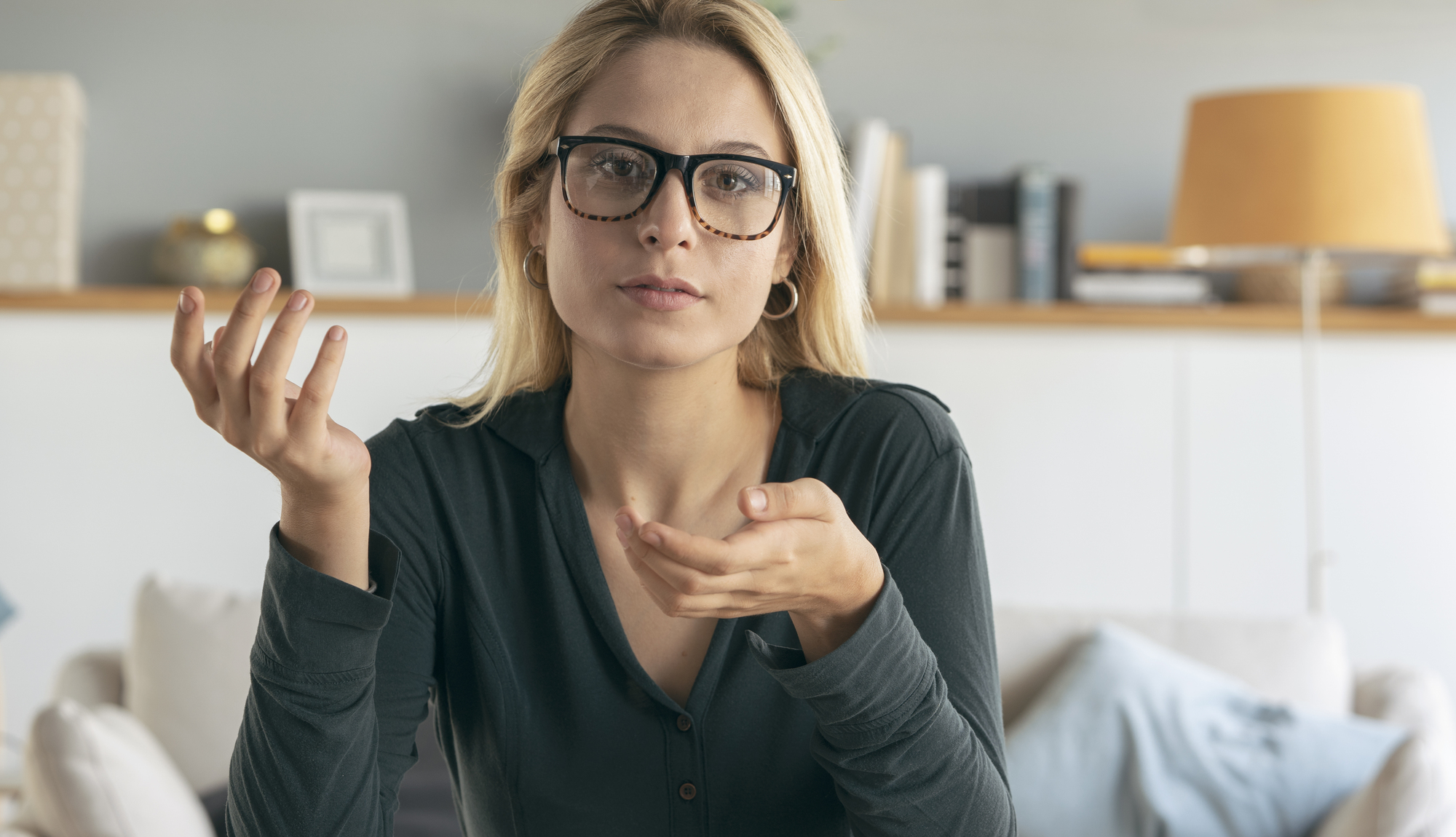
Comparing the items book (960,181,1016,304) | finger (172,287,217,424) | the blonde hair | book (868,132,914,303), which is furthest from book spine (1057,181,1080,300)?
finger (172,287,217,424)

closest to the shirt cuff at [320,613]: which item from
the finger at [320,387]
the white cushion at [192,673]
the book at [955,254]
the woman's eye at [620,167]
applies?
the finger at [320,387]

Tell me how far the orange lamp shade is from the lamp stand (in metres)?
0.18

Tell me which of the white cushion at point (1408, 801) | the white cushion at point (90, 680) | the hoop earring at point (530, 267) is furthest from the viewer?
the white cushion at point (90, 680)

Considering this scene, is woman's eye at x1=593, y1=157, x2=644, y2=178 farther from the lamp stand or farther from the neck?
the lamp stand

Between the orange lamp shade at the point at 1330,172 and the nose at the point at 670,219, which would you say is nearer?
the nose at the point at 670,219

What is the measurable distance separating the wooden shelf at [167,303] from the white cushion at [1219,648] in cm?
131

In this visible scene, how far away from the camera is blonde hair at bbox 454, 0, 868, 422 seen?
1033 millimetres

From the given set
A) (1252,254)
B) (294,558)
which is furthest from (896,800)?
(1252,254)

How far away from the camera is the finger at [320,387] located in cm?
71

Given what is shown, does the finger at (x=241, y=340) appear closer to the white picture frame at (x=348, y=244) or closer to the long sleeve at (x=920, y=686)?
the long sleeve at (x=920, y=686)

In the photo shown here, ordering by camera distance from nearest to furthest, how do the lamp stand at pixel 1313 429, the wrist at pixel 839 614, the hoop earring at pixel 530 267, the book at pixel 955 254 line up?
A: 1. the wrist at pixel 839 614
2. the hoop earring at pixel 530 267
3. the lamp stand at pixel 1313 429
4. the book at pixel 955 254

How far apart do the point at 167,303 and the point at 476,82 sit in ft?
2.87

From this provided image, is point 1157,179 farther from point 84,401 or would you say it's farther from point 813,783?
point 84,401

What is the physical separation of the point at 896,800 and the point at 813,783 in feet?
0.67
